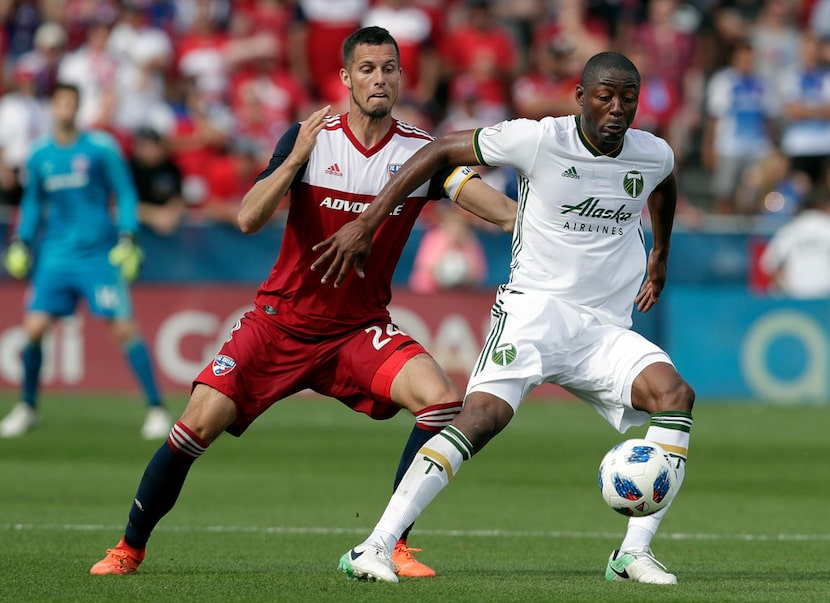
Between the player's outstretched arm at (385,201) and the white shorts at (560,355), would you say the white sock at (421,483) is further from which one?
the player's outstretched arm at (385,201)

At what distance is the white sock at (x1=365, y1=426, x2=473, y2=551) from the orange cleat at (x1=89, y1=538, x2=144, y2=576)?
127 centimetres

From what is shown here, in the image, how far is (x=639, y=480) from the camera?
6668mm

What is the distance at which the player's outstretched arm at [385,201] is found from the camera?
22.1ft

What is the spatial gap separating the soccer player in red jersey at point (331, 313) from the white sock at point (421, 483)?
456 mm

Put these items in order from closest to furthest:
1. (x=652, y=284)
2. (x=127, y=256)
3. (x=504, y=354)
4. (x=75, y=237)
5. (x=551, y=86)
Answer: (x=504, y=354) < (x=652, y=284) < (x=127, y=256) < (x=75, y=237) < (x=551, y=86)

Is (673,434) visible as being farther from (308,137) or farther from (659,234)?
(308,137)

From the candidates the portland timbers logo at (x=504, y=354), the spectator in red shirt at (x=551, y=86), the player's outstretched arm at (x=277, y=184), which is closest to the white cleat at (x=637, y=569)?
the portland timbers logo at (x=504, y=354)

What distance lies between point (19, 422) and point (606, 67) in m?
9.13

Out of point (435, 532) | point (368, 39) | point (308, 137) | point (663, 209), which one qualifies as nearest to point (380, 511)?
point (435, 532)

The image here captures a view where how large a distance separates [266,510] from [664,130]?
13.0 m

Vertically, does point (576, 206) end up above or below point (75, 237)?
above

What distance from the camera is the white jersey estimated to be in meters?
7.07

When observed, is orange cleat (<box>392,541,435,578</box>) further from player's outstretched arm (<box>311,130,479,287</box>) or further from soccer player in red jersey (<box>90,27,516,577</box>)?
player's outstretched arm (<box>311,130,479,287</box>)

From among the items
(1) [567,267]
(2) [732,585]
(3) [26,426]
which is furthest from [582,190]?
(3) [26,426]
